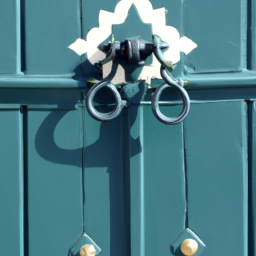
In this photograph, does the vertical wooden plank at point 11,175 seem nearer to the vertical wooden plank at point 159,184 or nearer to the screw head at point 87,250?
the screw head at point 87,250

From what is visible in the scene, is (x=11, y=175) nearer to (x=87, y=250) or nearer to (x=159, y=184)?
(x=87, y=250)

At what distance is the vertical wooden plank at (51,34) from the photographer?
85 centimetres

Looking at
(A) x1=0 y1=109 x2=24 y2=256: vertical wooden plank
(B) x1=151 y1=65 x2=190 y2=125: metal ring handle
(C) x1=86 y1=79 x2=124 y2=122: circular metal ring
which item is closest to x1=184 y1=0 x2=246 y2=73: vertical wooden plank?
(B) x1=151 y1=65 x2=190 y2=125: metal ring handle

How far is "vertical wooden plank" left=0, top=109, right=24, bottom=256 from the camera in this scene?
0.87 m

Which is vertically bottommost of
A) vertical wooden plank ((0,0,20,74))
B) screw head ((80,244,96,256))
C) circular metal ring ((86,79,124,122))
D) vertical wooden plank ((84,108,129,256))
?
screw head ((80,244,96,256))

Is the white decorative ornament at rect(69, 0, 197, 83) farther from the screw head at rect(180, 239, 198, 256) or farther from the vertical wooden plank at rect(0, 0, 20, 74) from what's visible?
the screw head at rect(180, 239, 198, 256)

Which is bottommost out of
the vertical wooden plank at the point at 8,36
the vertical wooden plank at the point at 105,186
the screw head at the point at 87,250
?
the screw head at the point at 87,250

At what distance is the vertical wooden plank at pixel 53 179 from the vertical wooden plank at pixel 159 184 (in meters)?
0.17

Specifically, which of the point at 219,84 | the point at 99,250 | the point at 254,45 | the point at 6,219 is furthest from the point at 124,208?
the point at 254,45

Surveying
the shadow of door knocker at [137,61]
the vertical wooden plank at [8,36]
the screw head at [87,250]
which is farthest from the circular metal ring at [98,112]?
the screw head at [87,250]

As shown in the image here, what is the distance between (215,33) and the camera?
2.86ft

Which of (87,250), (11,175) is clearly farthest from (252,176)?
(11,175)

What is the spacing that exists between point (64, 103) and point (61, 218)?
0.99ft

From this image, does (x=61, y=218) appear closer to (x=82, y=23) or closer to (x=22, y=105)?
(x=22, y=105)
